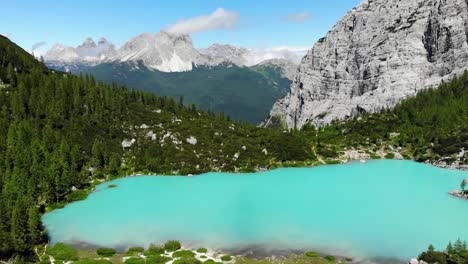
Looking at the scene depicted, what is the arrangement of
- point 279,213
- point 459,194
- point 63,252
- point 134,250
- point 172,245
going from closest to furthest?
point 63,252 < point 134,250 < point 172,245 < point 279,213 < point 459,194

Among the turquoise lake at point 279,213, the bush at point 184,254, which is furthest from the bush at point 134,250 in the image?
the bush at point 184,254

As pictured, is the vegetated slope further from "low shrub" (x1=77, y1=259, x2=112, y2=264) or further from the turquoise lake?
"low shrub" (x1=77, y1=259, x2=112, y2=264)

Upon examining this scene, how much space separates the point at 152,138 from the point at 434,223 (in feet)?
365

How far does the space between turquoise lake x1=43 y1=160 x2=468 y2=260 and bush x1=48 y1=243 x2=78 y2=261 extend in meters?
4.85

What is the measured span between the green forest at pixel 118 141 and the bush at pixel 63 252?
23.7 m

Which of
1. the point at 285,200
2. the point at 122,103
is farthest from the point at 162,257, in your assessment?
the point at 122,103

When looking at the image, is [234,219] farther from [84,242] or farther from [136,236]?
[84,242]

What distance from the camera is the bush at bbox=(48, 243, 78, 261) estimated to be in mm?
58416

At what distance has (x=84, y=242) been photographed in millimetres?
66438

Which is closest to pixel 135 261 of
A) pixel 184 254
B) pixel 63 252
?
pixel 184 254

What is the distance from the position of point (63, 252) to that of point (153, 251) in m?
14.7

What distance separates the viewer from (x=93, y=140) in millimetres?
144000

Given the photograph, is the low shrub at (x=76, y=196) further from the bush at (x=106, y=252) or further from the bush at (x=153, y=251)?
the bush at (x=153, y=251)

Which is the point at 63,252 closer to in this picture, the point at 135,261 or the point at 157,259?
the point at 135,261
